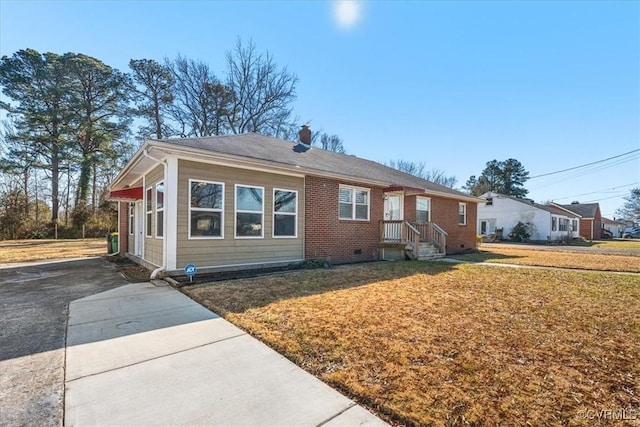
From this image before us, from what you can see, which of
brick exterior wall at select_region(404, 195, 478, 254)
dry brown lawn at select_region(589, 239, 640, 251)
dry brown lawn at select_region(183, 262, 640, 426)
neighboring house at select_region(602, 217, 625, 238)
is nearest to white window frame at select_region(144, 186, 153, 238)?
dry brown lawn at select_region(183, 262, 640, 426)

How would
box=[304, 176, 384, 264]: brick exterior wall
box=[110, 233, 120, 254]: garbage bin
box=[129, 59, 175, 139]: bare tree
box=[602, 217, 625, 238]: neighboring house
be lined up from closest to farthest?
box=[304, 176, 384, 264]: brick exterior wall → box=[110, 233, 120, 254]: garbage bin → box=[129, 59, 175, 139]: bare tree → box=[602, 217, 625, 238]: neighboring house

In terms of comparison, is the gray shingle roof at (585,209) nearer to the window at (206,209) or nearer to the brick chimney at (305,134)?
the brick chimney at (305,134)

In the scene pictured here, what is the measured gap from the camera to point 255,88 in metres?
25.6

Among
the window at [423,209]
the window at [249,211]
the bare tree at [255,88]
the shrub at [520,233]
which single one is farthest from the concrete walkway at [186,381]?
the shrub at [520,233]

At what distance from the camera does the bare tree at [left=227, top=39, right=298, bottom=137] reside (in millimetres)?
25266

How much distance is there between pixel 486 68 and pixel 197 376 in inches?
660

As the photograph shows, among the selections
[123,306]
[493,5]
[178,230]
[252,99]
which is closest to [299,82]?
[252,99]

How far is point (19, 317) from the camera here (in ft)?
15.1

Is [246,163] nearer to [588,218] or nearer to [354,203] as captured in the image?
[354,203]

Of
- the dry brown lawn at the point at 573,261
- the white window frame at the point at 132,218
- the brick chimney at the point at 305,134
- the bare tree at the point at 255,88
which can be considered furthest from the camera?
the bare tree at the point at 255,88

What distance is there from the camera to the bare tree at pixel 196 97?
80.2 ft

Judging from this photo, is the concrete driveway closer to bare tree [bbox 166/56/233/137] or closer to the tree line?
bare tree [bbox 166/56/233/137]

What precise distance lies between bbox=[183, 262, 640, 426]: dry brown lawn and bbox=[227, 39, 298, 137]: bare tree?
21.6 meters

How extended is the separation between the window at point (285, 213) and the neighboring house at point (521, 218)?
24566mm
